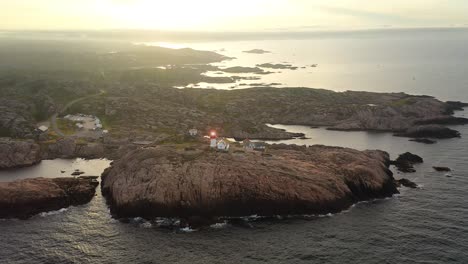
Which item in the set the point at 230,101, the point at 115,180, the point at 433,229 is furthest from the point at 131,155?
the point at 230,101

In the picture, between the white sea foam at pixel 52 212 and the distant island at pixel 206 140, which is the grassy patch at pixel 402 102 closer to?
the distant island at pixel 206 140

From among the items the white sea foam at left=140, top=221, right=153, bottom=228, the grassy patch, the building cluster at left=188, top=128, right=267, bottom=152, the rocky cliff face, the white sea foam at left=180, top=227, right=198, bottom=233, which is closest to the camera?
the white sea foam at left=180, top=227, right=198, bottom=233

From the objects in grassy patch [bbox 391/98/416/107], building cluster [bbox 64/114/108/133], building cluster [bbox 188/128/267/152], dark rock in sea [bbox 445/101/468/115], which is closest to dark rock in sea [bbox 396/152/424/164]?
building cluster [bbox 188/128/267/152]

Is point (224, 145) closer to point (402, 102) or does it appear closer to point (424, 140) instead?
point (424, 140)

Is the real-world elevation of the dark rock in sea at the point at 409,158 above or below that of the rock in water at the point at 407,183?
above

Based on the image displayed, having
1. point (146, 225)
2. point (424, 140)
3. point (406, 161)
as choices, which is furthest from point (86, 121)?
point (424, 140)

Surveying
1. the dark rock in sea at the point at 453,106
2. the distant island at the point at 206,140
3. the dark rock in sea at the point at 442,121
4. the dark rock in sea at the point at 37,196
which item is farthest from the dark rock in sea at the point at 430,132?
the dark rock in sea at the point at 37,196

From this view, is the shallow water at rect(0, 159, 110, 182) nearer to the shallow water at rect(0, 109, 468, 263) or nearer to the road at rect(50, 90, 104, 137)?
the road at rect(50, 90, 104, 137)

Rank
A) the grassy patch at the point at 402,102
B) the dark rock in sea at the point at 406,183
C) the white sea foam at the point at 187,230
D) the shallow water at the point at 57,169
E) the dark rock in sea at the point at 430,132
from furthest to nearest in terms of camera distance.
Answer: the grassy patch at the point at 402,102
the dark rock in sea at the point at 430,132
the shallow water at the point at 57,169
the dark rock in sea at the point at 406,183
the white sea foam at the point at 187,230
